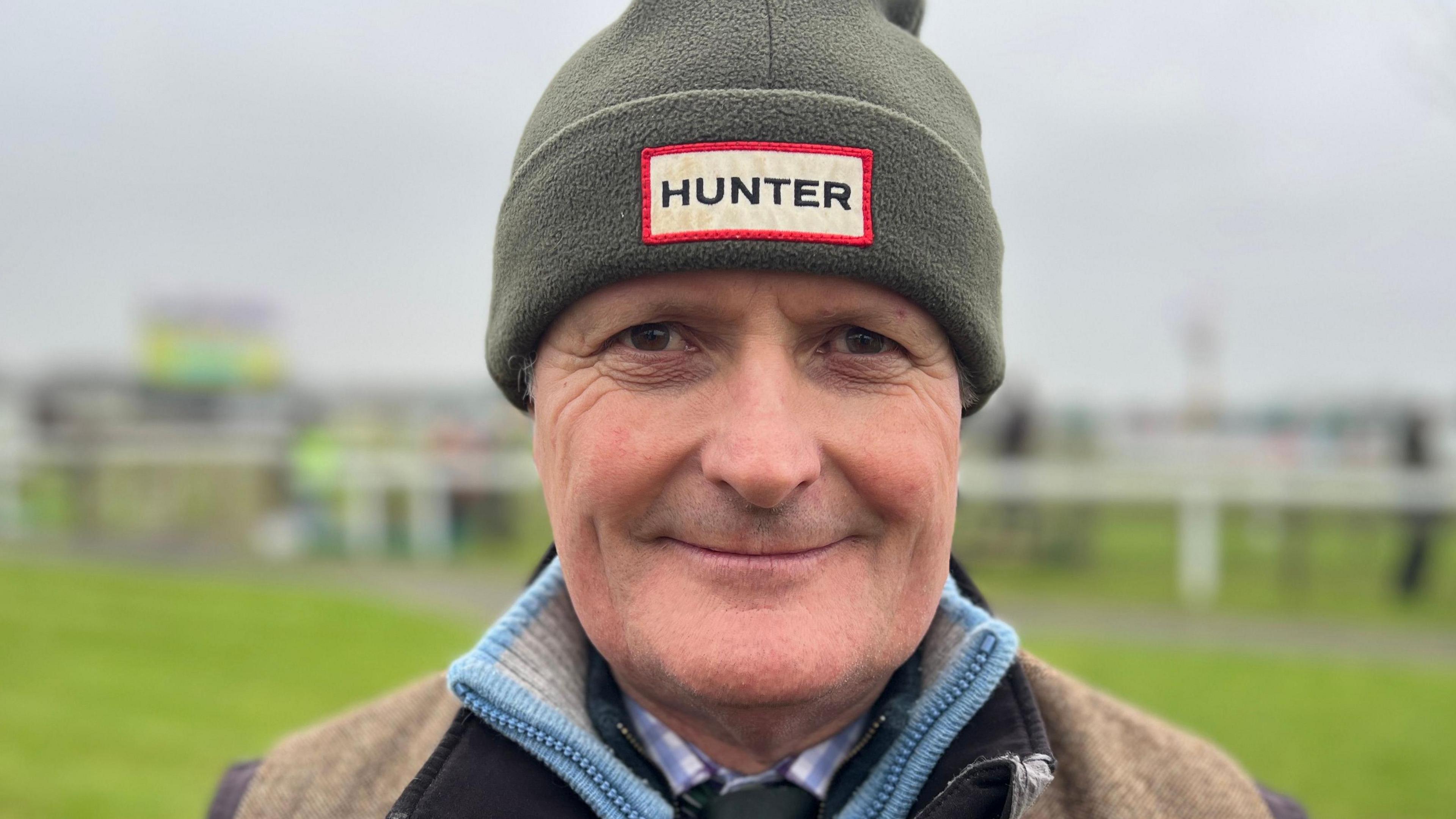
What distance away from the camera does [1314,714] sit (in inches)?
214

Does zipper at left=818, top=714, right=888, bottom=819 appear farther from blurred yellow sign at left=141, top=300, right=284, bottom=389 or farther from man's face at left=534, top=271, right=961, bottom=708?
blurred yellow sign at left=141, top=300, right=284, bottom=389

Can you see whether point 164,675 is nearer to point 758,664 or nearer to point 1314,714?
point 758,664

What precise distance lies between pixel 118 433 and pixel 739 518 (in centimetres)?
1439

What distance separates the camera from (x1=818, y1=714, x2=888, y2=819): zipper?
4.99 ft

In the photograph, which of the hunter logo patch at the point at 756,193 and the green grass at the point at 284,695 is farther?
the green grass at the point at 284,695

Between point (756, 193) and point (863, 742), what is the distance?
30.8 inches

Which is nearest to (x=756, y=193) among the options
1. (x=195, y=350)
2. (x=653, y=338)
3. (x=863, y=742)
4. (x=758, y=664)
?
(x=653, y=338)

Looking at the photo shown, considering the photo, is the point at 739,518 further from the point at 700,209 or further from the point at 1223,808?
the point at 1223,808

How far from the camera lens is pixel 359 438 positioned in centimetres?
1257

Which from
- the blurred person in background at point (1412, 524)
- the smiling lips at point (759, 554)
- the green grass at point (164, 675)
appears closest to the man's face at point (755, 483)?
the smiling lips at point (759, 554)

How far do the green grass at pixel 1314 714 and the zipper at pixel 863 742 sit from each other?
349cm

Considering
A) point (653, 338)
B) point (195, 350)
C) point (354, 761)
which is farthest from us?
point (195, 350)

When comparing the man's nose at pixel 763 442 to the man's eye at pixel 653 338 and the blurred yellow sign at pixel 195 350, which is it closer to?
the man's eye at pixel 653 338

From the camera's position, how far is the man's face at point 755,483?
4.36ft
